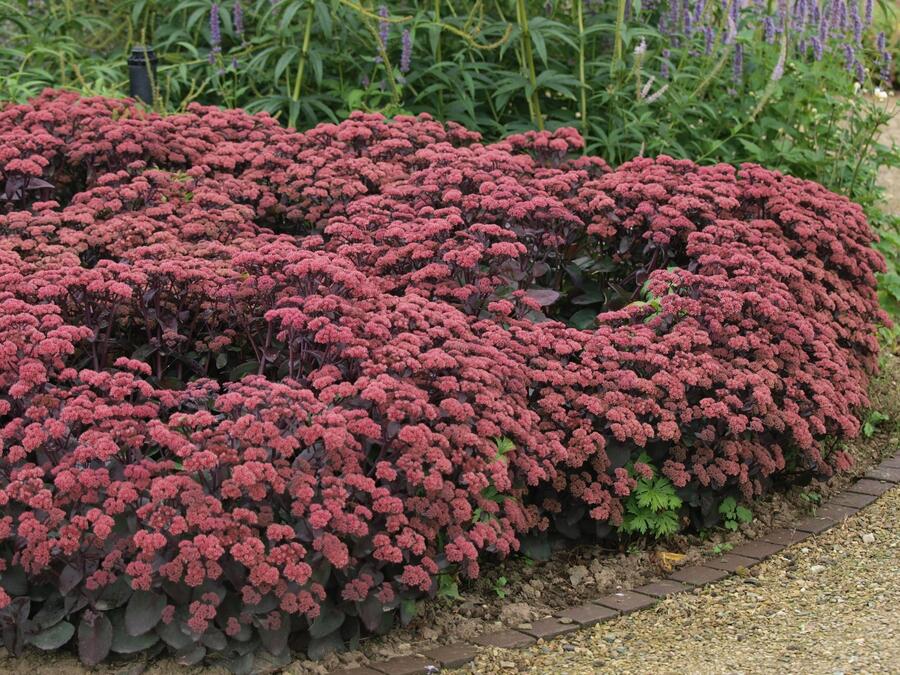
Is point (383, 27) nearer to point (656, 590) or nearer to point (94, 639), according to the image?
point (656, 590)

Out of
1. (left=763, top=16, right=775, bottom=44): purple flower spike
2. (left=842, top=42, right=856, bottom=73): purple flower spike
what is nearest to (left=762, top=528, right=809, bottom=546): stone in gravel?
(left=842, top=42, right=856, bottom=73): purple flower spike

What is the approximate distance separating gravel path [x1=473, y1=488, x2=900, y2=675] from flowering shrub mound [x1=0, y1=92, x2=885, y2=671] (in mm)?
Result: 336

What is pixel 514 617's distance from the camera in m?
3.83

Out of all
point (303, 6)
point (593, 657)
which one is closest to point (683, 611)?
point (593, 657)

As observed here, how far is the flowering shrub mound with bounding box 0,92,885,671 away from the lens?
3.29m

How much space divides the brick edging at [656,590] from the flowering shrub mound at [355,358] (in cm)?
17

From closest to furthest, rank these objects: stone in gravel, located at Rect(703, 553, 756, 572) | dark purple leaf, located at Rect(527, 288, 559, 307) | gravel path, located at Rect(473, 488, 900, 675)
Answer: gravel path, located at Rect(473, 488, 900, 675), stone in gravel, located at Rect(703, 553, 756, 572), dark purple leaf, located at Rect(527, 288, 559, 307)

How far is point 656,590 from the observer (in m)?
4.06

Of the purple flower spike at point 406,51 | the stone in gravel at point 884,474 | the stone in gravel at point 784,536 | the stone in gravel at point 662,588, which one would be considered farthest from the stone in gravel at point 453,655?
the purple flower spike at point 406,51

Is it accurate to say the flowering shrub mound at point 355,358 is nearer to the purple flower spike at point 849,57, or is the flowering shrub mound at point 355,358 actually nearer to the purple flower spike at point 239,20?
the purple flower spike at point 239,20

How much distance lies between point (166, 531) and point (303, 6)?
4.05 meters

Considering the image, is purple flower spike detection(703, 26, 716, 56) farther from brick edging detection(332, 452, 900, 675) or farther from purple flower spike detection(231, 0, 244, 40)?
brick edging detection(332, 452, 900, 675)

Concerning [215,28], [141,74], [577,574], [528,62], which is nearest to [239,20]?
[215,28]

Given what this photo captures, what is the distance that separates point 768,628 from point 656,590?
1.34 feet
